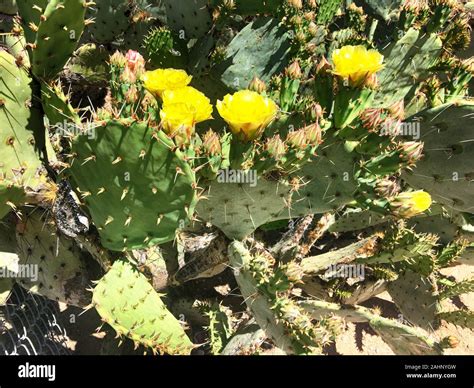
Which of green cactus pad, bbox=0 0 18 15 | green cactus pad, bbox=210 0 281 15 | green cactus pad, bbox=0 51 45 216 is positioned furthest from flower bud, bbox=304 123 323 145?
green cactus pad, bbox=0 0 18 15

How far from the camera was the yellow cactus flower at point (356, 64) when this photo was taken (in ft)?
5.27

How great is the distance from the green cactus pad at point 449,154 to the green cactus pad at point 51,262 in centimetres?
150

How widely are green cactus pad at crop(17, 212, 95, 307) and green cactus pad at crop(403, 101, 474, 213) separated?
1.50 metres

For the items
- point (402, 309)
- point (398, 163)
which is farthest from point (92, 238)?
point (402, 309)

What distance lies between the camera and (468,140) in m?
2.01

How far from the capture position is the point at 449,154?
2.08 m

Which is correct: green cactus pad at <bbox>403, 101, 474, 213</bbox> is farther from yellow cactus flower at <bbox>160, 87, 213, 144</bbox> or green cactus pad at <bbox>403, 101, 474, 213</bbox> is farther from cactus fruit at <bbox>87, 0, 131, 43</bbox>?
cactus fruit at <bbox>87, 0, 131, 43</bbox>

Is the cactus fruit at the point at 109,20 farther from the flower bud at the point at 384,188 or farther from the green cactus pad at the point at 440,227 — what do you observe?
the green cactus pad at the point at 440,227

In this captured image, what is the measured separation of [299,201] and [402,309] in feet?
4.38

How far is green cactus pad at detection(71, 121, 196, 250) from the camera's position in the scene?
1.48 m

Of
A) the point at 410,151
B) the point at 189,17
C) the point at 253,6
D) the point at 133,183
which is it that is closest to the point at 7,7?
the point at 189,17

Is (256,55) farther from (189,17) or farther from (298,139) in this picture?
(298,139)

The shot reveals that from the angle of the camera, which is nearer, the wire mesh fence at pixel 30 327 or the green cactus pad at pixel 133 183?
the green cactus pad at pixel 133 183

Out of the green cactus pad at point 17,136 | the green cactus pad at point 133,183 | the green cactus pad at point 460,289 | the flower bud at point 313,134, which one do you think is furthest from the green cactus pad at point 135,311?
the green cactus pad at point 460,289
